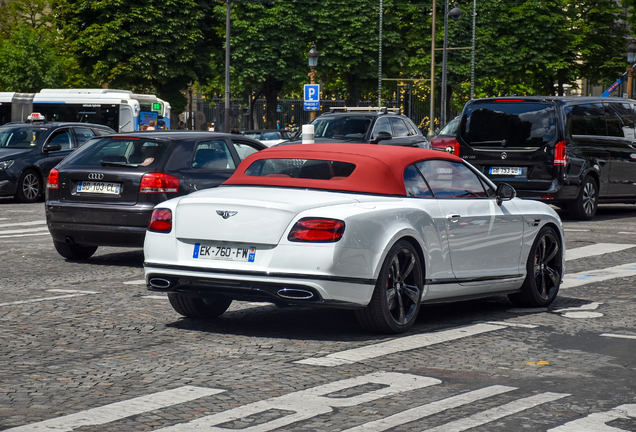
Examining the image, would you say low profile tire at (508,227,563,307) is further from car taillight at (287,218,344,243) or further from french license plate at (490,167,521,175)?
french license plate at (490,167,521,175)

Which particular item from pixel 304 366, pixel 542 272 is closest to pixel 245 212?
pixel 304 366

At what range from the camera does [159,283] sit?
7391 mm

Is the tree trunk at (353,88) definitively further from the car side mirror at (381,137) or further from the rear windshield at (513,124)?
the rear windshield at (513,124)

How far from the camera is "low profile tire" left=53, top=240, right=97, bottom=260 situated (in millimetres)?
12020

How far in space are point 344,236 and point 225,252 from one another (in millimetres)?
840

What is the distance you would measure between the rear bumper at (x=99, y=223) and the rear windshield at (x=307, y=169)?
3.24 m

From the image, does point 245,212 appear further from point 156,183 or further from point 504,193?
point 156,183

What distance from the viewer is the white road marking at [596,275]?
1067cm

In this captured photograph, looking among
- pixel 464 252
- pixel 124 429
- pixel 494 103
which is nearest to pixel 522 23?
pixel 494 103

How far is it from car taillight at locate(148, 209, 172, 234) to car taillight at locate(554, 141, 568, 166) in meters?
11.1

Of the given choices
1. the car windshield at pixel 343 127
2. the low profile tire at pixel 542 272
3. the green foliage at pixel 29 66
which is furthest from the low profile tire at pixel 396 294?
the green foliage at pixel 29 66

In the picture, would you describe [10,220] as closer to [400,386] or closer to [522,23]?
[400,386]

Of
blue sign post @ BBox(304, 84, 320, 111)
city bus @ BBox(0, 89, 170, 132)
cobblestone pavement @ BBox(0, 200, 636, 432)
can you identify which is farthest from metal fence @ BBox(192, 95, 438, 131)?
cobblestone pavement @ BBox(0, 200, 636, 432)

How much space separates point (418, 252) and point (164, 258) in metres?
1.78
